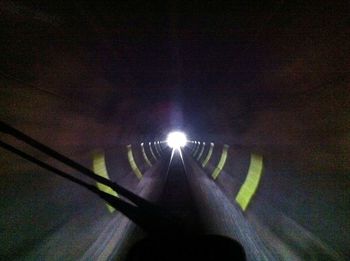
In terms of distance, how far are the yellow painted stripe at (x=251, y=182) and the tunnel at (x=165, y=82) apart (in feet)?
0.23

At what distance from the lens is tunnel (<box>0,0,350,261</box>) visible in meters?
3.13

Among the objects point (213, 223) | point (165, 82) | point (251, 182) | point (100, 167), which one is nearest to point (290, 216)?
point (213, 223)

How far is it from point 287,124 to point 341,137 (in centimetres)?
158

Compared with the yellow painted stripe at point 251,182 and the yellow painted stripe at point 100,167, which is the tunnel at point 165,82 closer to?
the yellow painted stripe at point 251,182

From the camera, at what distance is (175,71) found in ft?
21.1

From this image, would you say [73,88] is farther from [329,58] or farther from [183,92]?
[183,92]

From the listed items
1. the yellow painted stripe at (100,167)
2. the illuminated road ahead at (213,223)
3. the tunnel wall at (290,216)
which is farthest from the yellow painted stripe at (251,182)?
the yellow painted stripe at (100,167)

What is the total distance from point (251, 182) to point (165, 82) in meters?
3.53

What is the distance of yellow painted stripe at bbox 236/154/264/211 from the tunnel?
0.23 feet

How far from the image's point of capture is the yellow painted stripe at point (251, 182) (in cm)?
718

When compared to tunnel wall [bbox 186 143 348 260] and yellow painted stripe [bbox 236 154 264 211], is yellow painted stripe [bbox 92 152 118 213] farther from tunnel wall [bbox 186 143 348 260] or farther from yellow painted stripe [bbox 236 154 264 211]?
tunnel wall [bbox 186 143 348 260]

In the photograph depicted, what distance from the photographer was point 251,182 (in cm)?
765

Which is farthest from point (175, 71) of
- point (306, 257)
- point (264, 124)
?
point (306, 257)

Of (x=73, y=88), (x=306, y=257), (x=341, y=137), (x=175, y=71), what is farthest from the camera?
(x=175, y=71)
